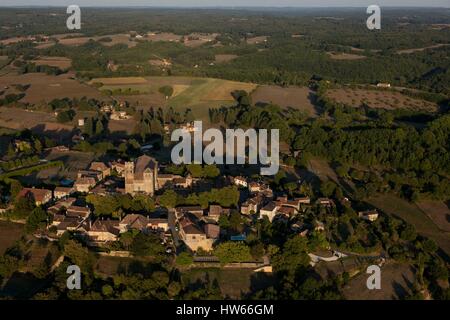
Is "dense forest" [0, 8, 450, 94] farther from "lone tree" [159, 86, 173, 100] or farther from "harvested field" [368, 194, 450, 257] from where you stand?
"harvested field" [368, 194, 450, 257]

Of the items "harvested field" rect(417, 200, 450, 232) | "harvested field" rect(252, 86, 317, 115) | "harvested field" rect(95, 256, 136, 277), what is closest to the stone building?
"harvested field" rect(95, 256, 136, 277)

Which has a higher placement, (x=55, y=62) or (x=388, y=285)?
(x=55, y=62)

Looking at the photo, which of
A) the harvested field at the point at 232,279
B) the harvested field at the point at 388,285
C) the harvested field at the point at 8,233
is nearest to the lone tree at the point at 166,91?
the harvested field at the point at 8,233

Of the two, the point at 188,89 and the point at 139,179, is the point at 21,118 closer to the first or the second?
→ the point at 188,89

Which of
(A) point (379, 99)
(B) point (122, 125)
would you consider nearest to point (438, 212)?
(B) point (122, 125)
